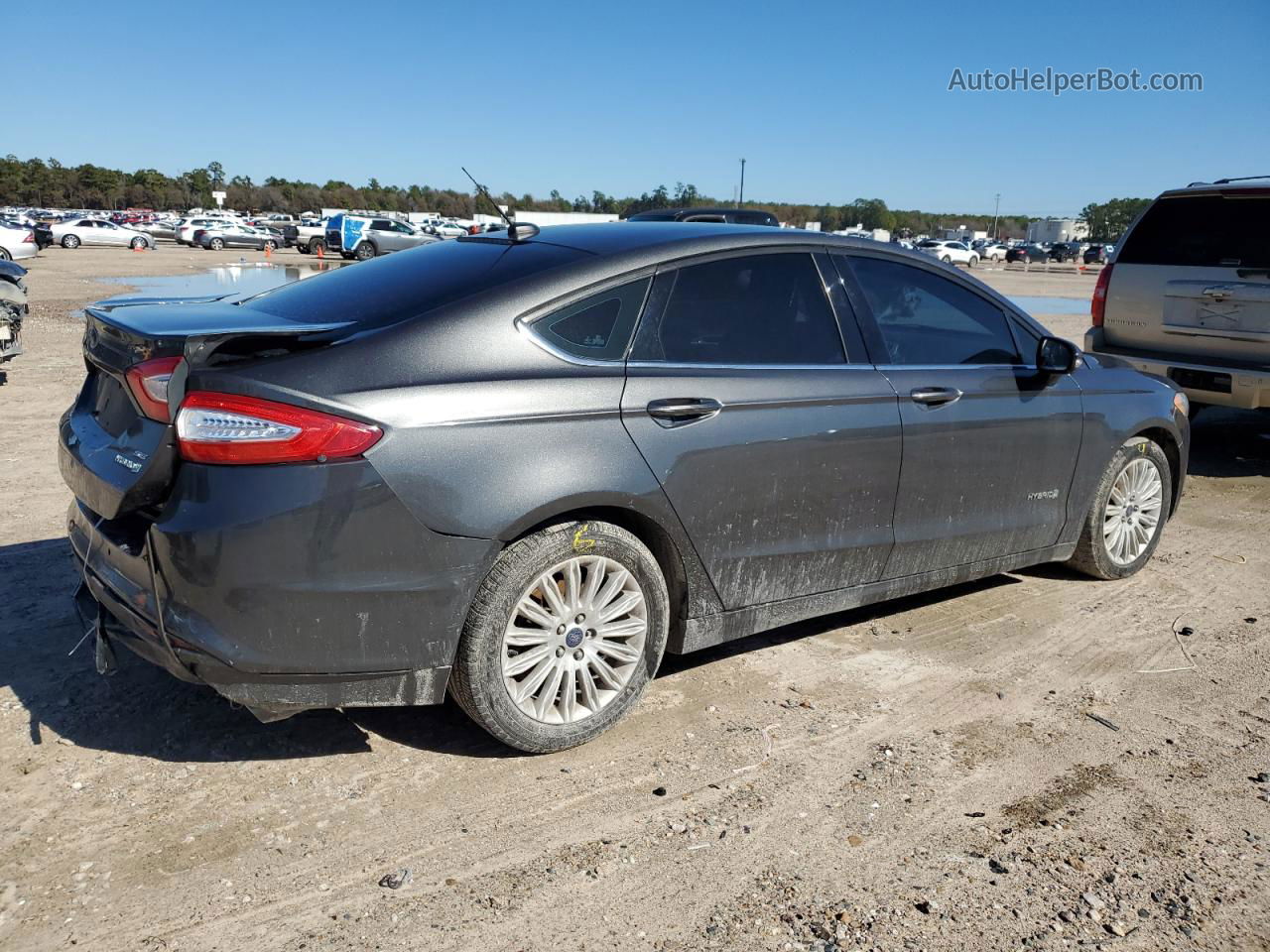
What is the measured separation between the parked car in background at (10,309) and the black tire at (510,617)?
7.79 meters

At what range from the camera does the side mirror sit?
4668 mm

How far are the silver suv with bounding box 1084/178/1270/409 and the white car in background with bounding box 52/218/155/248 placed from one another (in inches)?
1842

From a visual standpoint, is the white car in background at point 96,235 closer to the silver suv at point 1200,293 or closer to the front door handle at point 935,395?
the silver suv at point 1200,293

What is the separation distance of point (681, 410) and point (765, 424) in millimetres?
375

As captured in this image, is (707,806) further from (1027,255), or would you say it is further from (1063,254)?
(1063,254)

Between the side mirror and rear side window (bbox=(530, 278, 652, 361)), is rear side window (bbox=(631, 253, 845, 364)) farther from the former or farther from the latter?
the side mirror

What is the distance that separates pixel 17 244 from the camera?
3334cm

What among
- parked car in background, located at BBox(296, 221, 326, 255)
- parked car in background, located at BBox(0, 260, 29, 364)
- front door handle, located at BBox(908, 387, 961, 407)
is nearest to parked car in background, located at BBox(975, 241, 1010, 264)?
parked car in background, located at BBox(296, 221, 326, 255)

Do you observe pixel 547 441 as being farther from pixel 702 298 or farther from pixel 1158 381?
pixel 1158 381

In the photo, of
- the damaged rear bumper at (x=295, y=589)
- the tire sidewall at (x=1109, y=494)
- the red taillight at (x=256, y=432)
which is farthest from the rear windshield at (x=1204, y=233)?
the red taillight at (x=256, y=432)

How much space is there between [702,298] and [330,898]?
2.24m

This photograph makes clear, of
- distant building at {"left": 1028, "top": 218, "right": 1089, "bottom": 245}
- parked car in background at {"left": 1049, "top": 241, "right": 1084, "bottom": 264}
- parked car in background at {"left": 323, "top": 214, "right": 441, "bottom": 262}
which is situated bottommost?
parked car in background at {"left": 323, "top": 214, "right": 441, "bottom": 262}

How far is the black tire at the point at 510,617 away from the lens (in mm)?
3189

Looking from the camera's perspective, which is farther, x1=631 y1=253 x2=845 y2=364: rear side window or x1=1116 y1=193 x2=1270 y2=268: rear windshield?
x1=1116 y1=193 x2=1270 y2=268: rear windshield
